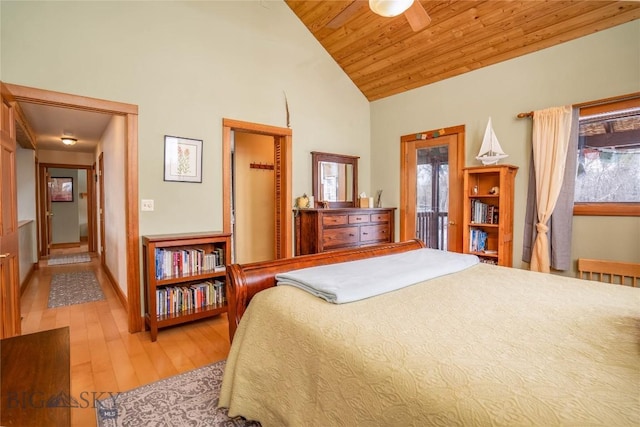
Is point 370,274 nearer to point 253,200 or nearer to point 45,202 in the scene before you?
point 253,200

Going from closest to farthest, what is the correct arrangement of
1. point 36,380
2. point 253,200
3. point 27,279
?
point 36,380 → point 27,279 → point 253,200

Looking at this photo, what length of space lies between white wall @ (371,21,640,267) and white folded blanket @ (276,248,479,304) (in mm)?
1644

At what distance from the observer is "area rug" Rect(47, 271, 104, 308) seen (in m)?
3.80

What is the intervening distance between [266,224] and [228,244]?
1992mm

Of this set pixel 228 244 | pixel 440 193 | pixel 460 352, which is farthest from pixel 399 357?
pixel 440 193

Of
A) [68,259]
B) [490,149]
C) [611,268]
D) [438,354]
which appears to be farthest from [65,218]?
[611,268]

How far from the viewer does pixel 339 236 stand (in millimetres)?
4109

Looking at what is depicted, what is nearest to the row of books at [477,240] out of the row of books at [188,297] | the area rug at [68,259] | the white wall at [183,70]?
the white wall at [183,70]

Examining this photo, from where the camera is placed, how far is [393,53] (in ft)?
13.2

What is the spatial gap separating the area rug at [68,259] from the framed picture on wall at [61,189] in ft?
7.78

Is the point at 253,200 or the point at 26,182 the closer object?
the point at 253,200

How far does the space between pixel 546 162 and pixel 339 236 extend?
241 centimetres

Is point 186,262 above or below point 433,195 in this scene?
below

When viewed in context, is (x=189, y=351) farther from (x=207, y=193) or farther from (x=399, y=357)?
(x=399, y=357)
